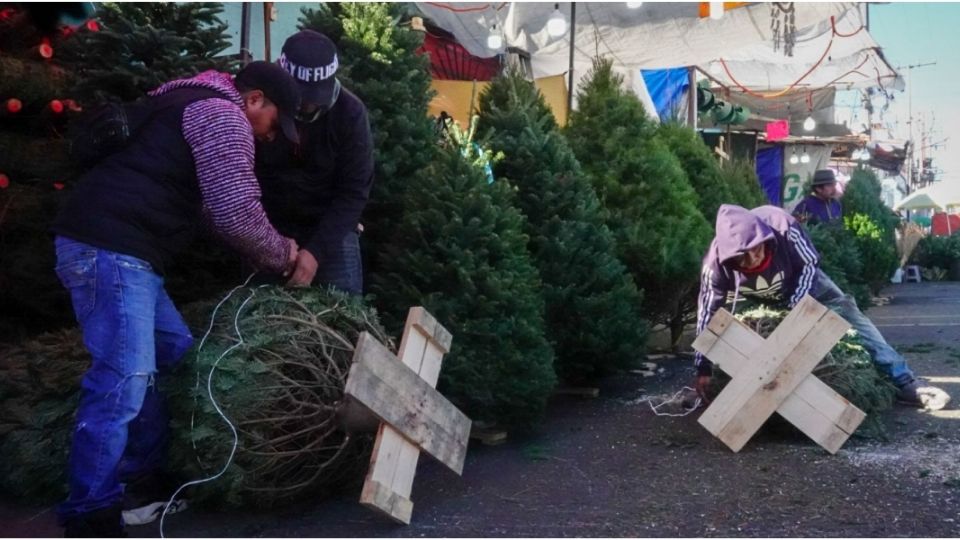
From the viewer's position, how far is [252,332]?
3.49 meters

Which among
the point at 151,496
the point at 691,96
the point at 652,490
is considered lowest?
the point at 652,490

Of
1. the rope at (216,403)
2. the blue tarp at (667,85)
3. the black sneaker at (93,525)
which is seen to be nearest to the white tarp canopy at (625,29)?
the blue tarp at (667,85)

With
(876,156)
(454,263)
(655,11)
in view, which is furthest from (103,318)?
(876,156)

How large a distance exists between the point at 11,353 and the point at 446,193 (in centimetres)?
226

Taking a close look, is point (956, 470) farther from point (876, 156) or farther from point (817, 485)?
point (876, 156)

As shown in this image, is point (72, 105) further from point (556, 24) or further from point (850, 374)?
point (556, 24)

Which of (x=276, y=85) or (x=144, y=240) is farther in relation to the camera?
(x=276, y=85)

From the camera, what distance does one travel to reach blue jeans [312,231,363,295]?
160 inches

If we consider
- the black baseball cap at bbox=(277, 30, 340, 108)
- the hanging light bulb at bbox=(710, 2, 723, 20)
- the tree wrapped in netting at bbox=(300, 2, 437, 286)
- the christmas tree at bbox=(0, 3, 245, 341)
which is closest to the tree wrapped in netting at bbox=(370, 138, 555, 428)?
the tree wrapped in netting at bbox=(300, 2, 437, 286)

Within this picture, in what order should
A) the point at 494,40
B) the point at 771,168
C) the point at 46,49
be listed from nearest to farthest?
the point at 46,49 < the point at 494,40 < the point at 771,168

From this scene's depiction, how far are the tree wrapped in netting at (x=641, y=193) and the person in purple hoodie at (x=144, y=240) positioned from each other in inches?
147

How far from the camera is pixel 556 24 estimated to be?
992 centimetres

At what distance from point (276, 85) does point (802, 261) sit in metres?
Result: 3.34

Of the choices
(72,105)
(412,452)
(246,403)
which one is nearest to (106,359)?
(246,403)
